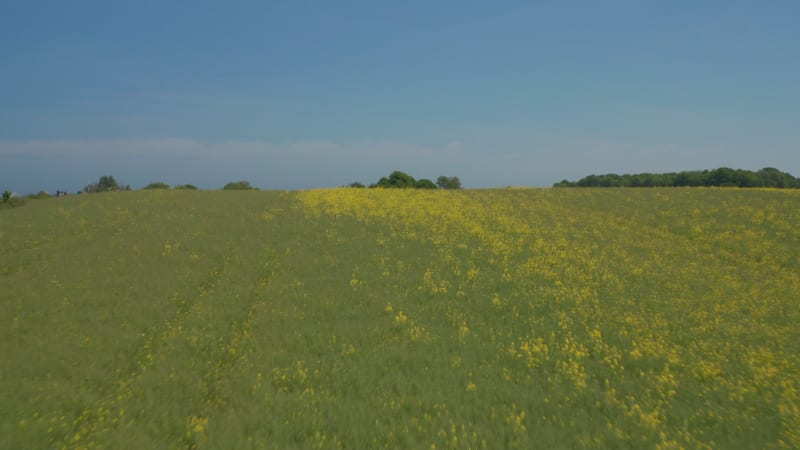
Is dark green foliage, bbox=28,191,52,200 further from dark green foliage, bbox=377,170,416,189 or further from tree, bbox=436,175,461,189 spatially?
tree, bbox=436,175,461,189

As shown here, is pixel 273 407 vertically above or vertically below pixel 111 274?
below

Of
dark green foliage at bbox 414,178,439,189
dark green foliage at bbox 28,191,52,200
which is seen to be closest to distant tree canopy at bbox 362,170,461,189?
dark green foliage at bbox 414,178,439,189

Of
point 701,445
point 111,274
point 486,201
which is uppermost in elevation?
point 486,201

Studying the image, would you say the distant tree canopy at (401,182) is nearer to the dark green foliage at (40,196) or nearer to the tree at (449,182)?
the tree at (449,182)

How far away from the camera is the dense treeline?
6729 cm

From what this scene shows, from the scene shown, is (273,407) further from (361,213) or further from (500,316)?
(361,213)

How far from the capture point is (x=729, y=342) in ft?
42.5

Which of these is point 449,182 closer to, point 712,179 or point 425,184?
point 425,184

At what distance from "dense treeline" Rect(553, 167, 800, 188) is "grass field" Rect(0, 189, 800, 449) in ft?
167

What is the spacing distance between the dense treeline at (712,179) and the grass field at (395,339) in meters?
50.8

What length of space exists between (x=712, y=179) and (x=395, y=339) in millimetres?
82906

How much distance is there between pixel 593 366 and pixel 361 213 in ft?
86.3

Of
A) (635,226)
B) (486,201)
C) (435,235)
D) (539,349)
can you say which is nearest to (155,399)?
(539,349)

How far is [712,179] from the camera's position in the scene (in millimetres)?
70312
